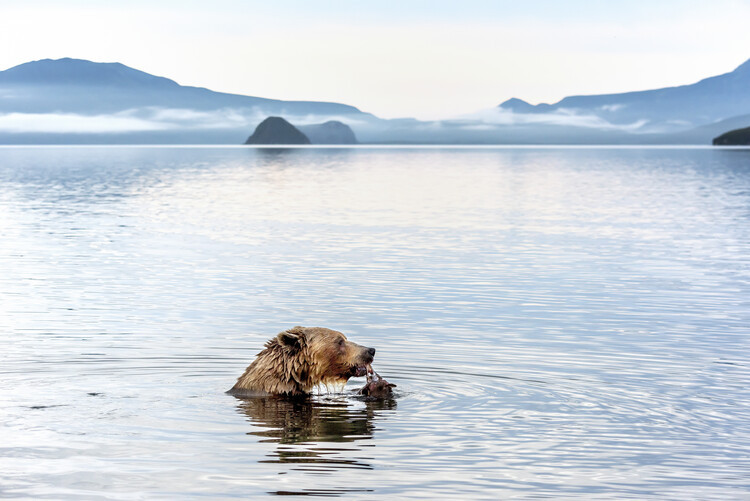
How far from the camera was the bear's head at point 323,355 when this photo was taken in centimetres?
1524

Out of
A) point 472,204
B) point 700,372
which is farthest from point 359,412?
point 472,204

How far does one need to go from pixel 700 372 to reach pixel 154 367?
29.4 ft

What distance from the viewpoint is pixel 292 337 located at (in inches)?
597

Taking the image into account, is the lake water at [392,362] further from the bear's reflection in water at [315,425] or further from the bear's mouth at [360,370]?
the bear's mouth at [360,370]

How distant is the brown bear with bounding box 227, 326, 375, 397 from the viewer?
1527 cm

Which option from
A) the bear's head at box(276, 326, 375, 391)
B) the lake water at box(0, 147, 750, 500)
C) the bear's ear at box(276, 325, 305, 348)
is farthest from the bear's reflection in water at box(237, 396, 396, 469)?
the bear's ear at box(276, 325, 305, 348)

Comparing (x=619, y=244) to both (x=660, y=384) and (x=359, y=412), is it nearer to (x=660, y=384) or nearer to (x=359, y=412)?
(x=660, y=384)

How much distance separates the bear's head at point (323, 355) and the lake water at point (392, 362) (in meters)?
0.40

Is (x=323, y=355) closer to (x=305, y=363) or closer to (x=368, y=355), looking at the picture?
(x=305, y=363)

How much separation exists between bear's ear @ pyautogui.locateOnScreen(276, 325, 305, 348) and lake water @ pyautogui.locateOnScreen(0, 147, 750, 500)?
870 millimetres

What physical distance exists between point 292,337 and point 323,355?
52cm

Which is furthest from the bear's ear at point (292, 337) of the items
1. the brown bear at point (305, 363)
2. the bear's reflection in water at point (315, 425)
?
the bear's reflection in water at point (315, 425)

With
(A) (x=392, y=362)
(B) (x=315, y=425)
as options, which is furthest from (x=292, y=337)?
(A) (x=392, y=362)

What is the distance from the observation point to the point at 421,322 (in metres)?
22.2
